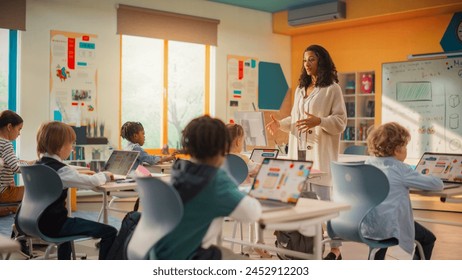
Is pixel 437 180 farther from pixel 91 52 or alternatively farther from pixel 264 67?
pixel 264 67

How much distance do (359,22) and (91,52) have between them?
408 centimetres

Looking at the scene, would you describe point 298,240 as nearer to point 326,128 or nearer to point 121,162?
point 326,128

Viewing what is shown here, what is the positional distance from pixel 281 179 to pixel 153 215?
68cm

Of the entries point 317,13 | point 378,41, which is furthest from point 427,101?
point 317,13

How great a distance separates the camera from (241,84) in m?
9.38

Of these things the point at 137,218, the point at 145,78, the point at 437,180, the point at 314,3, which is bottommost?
the point at 137,218

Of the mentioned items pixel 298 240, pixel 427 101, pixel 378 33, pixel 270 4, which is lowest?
pixel 298 240

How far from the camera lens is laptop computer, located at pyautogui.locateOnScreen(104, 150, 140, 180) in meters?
4.17

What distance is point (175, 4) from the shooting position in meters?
8.54

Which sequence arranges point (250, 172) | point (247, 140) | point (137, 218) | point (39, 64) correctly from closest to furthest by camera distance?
point (137, 218) → point (250, 172) → point (247, 140) → point (39, 64)

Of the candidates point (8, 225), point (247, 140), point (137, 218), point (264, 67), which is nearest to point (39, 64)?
point (8, 225)

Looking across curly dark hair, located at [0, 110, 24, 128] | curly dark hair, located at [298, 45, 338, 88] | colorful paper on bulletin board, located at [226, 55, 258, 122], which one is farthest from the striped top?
colorful paper on bulletin board, located at [226, 55, 258, 122]

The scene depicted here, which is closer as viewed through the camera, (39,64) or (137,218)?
(137,218)

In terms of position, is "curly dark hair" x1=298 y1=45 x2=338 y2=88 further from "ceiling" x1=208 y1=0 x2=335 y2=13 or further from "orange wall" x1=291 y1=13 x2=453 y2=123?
"ceiling" x1=208 y1=0 x2=335 y2=13
